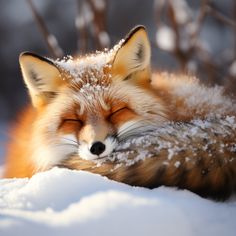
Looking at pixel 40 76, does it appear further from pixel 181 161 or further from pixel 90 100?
pixel 181 161

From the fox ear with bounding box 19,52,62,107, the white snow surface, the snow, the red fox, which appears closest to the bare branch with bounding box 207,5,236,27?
the snow

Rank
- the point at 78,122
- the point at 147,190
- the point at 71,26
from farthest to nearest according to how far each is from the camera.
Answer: the point at 71,26 < the point at 78,122 < the point at 147,190

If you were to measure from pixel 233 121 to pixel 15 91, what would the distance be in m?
6.81

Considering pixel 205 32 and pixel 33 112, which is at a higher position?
pixel 205 32

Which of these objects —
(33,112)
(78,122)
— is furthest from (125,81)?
(33,112)

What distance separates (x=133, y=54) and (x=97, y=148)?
537 millimetres

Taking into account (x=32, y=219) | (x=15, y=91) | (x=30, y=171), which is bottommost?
(x=32, y=219)

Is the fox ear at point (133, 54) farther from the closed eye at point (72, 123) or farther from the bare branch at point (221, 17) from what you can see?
the bare branch at point (221, 17)

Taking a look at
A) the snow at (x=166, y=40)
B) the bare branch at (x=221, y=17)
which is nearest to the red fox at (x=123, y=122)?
the bare branch at (x=221, y=17)

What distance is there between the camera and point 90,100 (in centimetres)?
190

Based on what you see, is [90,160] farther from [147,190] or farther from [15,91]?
[15,91]

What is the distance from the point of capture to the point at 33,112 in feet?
7.23

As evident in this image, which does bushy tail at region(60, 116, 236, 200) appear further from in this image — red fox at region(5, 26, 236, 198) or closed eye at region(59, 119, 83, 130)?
closed eye at region(59, 119, 83, 130)

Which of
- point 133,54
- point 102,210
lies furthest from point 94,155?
point 133,54
